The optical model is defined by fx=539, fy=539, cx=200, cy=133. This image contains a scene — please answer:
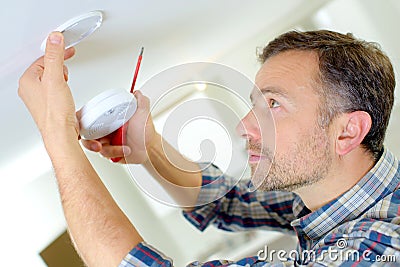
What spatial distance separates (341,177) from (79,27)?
1.67 feet

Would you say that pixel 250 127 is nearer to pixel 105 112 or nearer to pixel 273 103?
pixel 273 103

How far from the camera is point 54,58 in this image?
0.70 m

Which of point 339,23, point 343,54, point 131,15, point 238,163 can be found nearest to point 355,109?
point 343,54

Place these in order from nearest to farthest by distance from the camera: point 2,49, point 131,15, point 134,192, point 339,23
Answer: point 2,49, point 131,15, point 339,23, point 134,192

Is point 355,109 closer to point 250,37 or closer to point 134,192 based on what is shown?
point 250,37

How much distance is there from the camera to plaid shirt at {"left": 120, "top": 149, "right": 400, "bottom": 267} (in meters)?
→ 0.73

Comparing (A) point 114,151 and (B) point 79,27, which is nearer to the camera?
(B) point 79,27

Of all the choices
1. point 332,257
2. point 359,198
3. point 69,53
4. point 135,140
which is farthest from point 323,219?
point 69,53

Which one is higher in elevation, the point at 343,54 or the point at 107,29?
the point at 107,29

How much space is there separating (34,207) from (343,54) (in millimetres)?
943

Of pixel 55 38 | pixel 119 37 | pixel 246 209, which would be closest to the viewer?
pixel 55 38

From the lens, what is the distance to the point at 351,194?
0.90 metres

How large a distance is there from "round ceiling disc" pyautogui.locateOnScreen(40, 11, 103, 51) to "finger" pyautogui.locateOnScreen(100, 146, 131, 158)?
0.22 meters

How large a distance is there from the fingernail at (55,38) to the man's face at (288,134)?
0.37 metres
